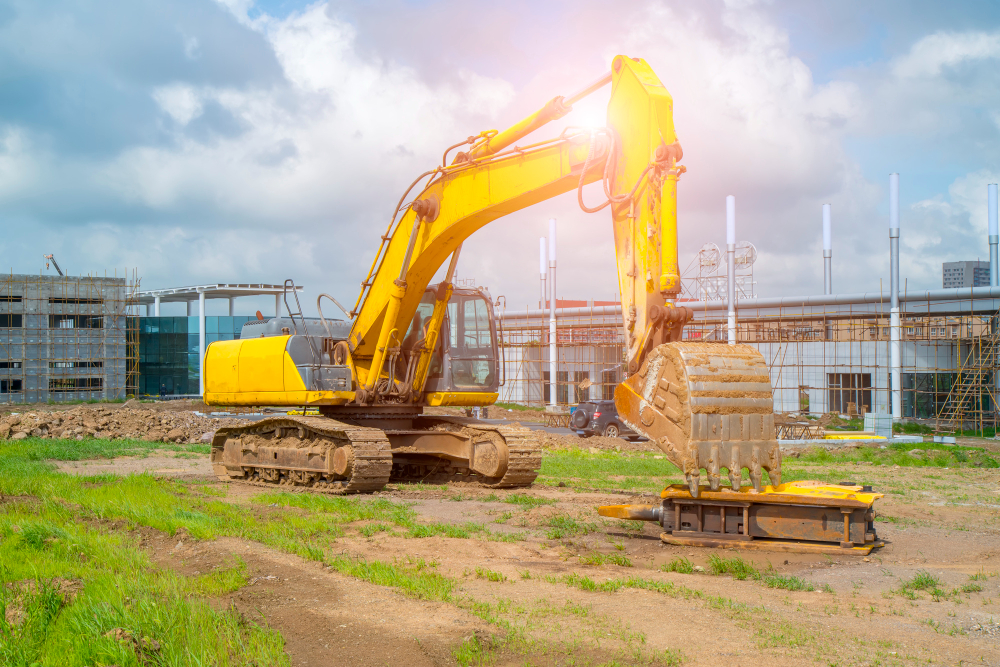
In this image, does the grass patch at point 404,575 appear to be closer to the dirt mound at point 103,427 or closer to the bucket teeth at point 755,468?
the bucket teeth at point 755,468

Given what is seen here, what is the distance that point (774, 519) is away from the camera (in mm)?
8344

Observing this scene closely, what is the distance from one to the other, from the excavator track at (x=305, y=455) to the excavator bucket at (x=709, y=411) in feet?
17.5

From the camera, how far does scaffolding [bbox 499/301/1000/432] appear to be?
1133 inches

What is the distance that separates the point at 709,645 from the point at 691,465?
2.49 metres

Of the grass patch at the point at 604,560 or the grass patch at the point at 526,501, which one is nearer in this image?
the grass patch at the point at 604,560

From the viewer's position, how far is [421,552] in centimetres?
813

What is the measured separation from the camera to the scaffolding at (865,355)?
28781 mm

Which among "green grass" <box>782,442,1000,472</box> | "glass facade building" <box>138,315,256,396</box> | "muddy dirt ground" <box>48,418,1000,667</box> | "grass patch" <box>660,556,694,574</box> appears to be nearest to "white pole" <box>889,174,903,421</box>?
"green grass" <box>782,442,1000,472</box>

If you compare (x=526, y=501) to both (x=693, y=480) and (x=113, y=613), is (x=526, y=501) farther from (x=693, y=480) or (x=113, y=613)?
(x=113, y=613)

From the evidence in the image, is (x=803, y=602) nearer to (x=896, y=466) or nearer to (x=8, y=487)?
(x=8, y=487)

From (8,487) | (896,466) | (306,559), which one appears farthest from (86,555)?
(896,466)

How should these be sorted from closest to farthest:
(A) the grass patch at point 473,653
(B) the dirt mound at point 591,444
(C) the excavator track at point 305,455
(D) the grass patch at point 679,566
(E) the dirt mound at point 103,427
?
1. (A) the grass patch at point 473,653
2. (D) the grass patch at point 679,566
3. (C) the excavator track at point 305,455
4. (E) the dirt mound at point 103,427
5. (B) the dirt mound at point 591,444

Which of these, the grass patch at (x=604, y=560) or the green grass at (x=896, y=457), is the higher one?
the grass patch at (x=604, y=560)

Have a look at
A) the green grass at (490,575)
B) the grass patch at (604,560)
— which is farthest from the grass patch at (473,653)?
the grass patch at (604,560)
